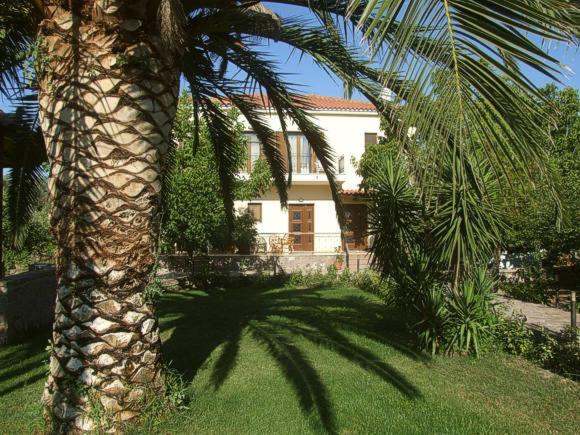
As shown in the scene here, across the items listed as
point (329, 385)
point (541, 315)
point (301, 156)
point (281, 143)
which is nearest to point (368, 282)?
point (541, 315)

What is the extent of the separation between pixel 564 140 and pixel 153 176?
45.6 feet

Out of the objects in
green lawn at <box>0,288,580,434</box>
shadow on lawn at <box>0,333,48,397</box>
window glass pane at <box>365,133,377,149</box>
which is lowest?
shadow on lawn at <box>0,333,48,397</box>

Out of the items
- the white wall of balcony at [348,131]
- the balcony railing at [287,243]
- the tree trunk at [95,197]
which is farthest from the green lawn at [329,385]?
the white wall of balcony at [348,131]

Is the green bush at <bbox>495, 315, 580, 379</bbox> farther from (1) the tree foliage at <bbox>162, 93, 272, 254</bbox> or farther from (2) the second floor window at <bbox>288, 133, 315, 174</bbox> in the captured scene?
(2) the second floor window at <bbox>288, 133, 315, 174</bbox>

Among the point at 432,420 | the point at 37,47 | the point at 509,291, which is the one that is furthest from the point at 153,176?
the point at 509,291

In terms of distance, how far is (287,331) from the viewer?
26.4 ft

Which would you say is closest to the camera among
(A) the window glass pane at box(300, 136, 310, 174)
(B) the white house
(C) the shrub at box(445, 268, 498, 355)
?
(C) the shrub at box(445, 268, 498, 355)

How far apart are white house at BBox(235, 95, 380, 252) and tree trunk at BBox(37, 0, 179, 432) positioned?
1826cm

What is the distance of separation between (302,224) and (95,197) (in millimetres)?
19843

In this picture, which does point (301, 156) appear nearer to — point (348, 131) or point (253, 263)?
point (348, 131)

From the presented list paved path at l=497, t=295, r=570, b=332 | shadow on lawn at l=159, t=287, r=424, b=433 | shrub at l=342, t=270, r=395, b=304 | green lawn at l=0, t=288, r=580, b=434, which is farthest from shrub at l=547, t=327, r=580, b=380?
shrub at l=342, t=270, r=395, b=304

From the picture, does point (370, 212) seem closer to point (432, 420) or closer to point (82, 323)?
point (432, 420)

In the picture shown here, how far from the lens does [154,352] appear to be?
4.17 metres

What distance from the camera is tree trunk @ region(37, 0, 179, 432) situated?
3852 mm
